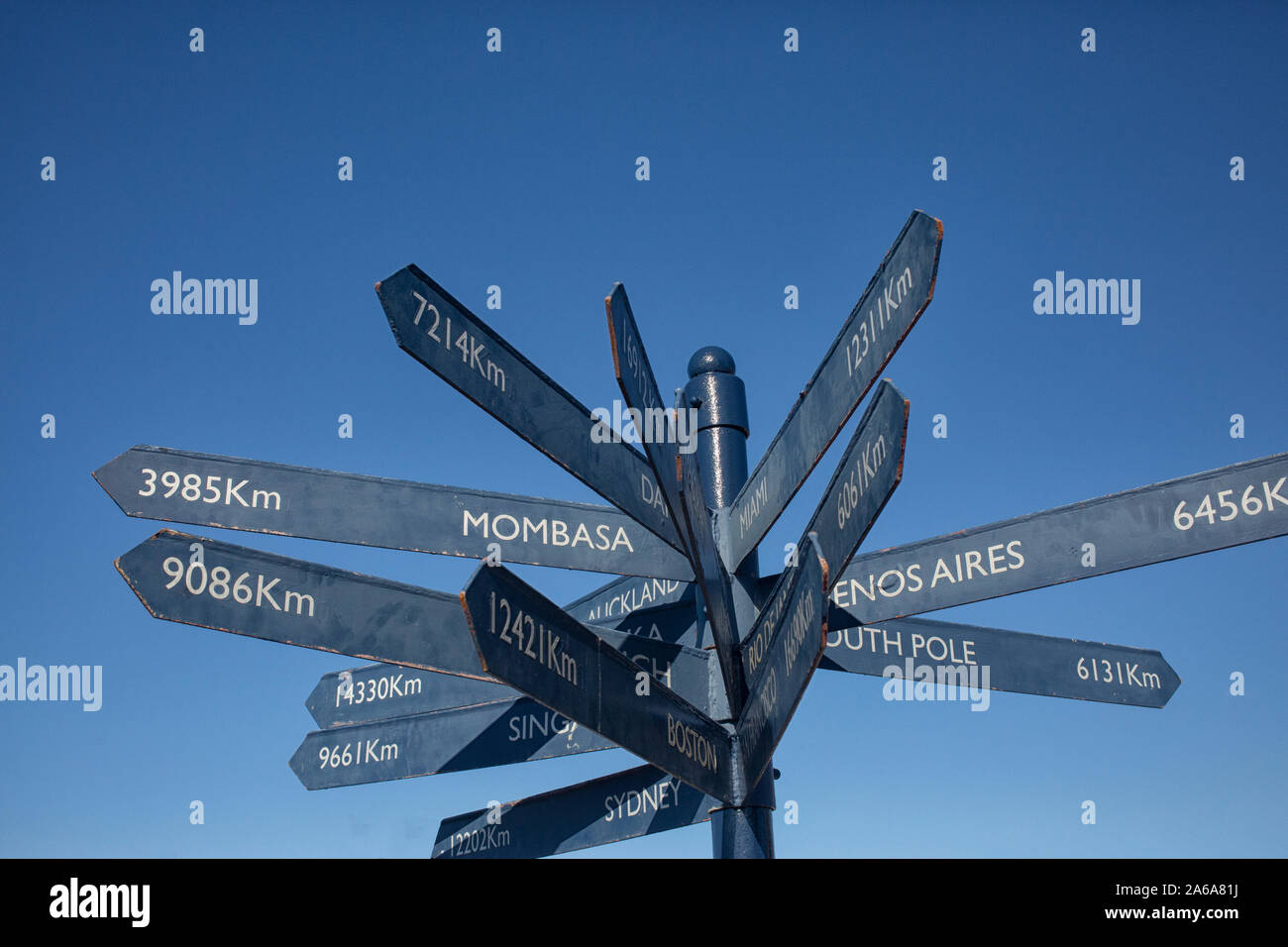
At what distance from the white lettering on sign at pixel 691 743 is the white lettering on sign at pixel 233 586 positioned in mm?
1295

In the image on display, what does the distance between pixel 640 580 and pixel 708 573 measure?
1596 millimetres

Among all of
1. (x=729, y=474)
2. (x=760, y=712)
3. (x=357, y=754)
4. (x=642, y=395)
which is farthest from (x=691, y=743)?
(x=357, y=754)

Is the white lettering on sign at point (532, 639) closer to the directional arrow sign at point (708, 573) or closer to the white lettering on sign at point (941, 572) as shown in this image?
the directional arrow sign at point (708, 573)

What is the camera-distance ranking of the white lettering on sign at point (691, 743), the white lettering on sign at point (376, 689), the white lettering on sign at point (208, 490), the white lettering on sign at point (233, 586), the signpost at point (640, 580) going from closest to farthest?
1. the signpost at point (640, 580)
2. the white lettering on sign at point (233, 586)
3. the white lettering on sign at point (691, 743)
4. the white lettering on sign at point (208, 490)
5. the white lettering on sign at point (376, 689)

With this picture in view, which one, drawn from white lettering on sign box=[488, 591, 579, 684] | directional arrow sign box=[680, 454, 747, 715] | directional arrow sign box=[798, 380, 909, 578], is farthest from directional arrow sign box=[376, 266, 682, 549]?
directional arrow sign box=[798, 380, 909, 578]

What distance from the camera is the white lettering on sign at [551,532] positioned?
15.8 feet

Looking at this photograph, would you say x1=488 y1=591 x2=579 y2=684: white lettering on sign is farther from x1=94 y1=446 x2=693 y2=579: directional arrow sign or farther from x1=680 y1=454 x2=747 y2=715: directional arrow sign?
x1=94 y1=446 x2=693 y2=579: directional arrow sign

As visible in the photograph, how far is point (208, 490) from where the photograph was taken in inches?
176

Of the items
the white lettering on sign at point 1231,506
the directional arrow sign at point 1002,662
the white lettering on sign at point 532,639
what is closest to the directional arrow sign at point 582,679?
the white lettering on sign at point 532,639

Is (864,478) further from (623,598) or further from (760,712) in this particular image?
(623,598)

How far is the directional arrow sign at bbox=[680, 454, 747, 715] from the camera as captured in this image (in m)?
3.85

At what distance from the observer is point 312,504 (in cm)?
454
